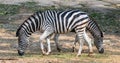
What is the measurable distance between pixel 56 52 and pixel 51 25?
109 cm

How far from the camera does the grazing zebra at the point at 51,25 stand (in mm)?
12156

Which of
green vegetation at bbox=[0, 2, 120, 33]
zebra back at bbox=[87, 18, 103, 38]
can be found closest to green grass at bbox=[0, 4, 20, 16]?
green vegetation at bbox=[0, 2, 120, 33]

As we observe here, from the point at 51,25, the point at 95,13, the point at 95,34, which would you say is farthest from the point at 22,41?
the point at 95,13

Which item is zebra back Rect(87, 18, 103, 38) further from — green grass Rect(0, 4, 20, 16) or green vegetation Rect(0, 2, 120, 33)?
green grass Rect(0, 4, 20, 16)

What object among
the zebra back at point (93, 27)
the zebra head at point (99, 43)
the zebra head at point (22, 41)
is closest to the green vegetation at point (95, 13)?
the zebra head at point (99, 43)

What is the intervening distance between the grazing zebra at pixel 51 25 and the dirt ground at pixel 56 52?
0.42m

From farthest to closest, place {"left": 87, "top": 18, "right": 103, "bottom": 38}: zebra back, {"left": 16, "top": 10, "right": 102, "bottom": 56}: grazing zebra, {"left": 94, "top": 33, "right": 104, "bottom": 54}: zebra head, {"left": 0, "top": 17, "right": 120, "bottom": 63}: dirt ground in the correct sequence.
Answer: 1. {"left": 94, "top": 33, "right": 104, "bottom": 54}: zebra head
2. {"left": 87, "top": 18, "right": 103, "bottom": 38}: zebra back
3. {"left": 16, "top": 10, "right": 102, "bottom": 56}: grazing zebra
4. {"left": 0, "top": 17, "right": 120, "bottom": 63}: dirt ground

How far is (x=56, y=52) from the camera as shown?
12945 mm

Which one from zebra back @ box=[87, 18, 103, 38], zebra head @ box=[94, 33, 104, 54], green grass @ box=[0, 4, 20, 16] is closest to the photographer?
zebra back @ box=[87, 18, 103, 38]

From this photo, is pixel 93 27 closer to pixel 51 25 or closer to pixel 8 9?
pixel 51 25

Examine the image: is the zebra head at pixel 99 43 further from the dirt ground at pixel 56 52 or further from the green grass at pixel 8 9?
the green grass at pixel 8 9

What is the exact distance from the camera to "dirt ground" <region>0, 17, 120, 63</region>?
11.3m

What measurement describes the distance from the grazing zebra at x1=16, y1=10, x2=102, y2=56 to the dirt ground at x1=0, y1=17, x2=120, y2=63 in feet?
1.38

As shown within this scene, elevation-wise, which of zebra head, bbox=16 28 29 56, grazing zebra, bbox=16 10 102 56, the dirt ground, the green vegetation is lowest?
the green vegetation
